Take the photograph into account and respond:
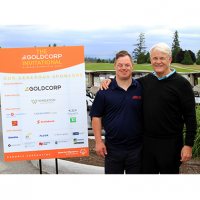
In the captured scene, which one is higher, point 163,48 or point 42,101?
point 163,48

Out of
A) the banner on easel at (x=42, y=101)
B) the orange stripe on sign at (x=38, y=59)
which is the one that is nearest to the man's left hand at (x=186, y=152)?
the banner on easel at (x=42, y=101)

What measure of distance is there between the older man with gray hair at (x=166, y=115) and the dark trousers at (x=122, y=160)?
4.3 inches

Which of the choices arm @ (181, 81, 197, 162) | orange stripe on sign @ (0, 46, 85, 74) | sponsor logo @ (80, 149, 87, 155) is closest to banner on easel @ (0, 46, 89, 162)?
orange stripe on sign @ (0, 46, 85, 74)

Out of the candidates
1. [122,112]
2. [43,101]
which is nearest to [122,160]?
[122,112]

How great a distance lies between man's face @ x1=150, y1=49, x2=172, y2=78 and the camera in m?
2.26

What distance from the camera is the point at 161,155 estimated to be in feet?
7.57

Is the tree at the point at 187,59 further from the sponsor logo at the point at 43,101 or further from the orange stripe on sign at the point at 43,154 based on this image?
the sponsor logo at the point at 43,101

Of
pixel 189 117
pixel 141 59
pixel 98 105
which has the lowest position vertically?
pixel 189 117

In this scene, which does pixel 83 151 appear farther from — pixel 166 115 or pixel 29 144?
pixel 166 115

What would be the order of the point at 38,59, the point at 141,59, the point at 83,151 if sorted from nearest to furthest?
the point at 38,59 < the point at 83,151 < the point at 141,59

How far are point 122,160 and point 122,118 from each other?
542 mm

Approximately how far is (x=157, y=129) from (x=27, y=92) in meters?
1.84

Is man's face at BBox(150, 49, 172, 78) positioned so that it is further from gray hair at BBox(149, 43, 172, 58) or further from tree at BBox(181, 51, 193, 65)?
tree at BBox(181, 51, 193, 65)

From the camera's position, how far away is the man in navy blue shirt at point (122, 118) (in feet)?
7.65
